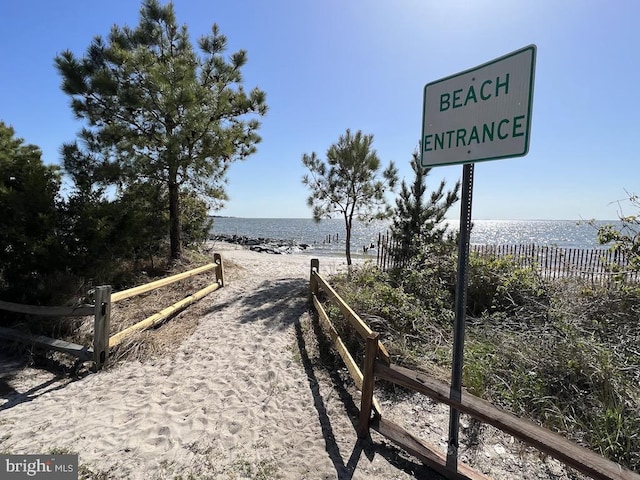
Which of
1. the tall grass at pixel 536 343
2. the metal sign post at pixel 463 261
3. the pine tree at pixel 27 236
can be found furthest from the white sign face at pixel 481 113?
the pine tree at pixel 27 236

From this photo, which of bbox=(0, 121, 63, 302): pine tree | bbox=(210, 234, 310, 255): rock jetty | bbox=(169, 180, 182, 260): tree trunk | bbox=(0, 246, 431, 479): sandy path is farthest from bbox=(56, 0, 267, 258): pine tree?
bbox=(210, 234, 310, 255): rock jetty

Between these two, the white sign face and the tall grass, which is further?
the tall grass

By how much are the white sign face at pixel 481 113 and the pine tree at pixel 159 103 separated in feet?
19.8

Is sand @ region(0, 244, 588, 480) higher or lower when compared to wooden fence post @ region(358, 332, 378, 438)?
lower

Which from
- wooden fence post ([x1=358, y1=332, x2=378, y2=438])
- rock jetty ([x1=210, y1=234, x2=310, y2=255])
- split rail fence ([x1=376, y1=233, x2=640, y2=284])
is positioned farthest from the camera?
rock jetty ([x1=210, y1=234, x2=310, y2=255])

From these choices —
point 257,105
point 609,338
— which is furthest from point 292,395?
point 257,105

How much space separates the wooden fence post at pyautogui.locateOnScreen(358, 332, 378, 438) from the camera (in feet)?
8.66

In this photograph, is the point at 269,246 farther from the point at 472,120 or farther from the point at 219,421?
the point at 472,120

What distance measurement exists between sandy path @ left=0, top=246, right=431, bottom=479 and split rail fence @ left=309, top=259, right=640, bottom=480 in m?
0.14

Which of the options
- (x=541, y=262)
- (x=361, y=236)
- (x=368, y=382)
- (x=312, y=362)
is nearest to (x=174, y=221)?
(x=312, y=362)

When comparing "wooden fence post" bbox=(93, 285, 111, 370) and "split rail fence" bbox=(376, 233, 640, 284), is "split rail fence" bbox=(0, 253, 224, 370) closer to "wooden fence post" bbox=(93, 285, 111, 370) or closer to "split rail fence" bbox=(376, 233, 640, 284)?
"wooden fence post" bbox=(93, 285, 111, 370)

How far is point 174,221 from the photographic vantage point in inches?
364

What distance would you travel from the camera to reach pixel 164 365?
420 cm

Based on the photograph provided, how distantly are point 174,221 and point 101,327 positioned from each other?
18.5 ft
